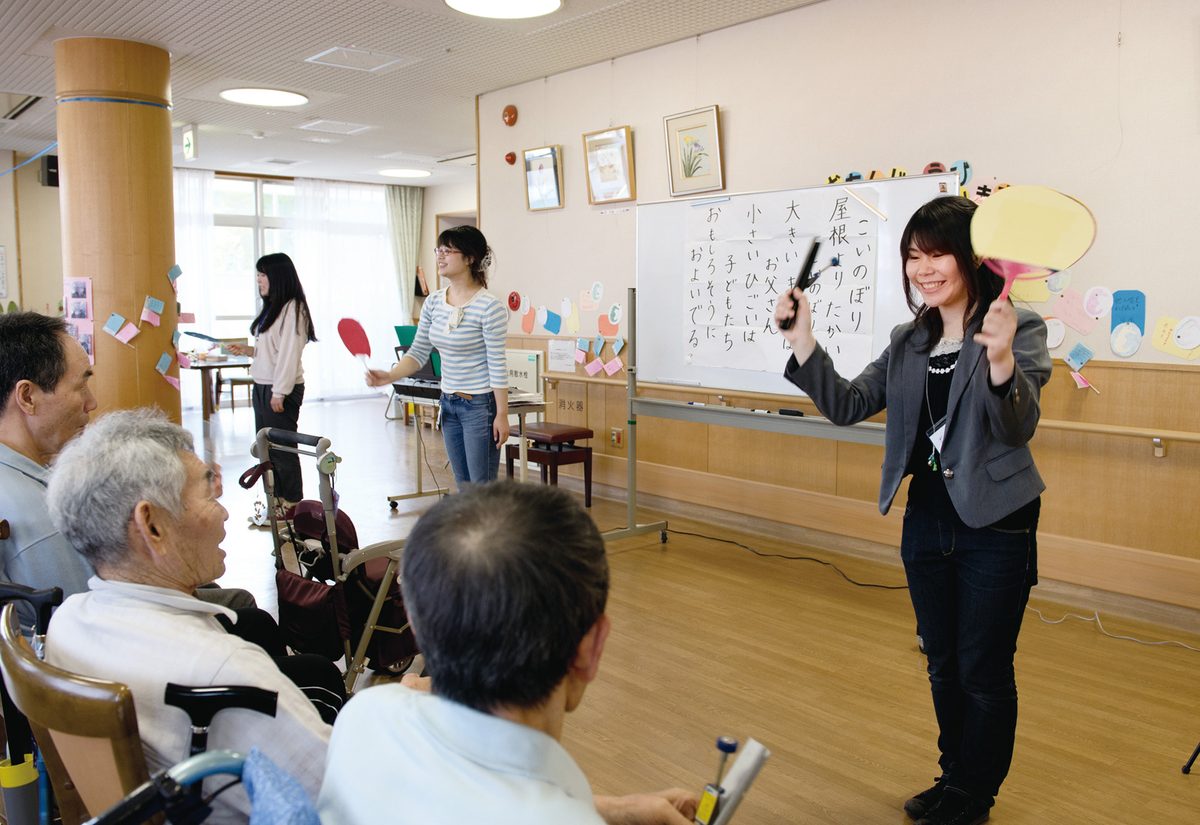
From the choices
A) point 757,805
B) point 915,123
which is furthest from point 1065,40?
point 757,805

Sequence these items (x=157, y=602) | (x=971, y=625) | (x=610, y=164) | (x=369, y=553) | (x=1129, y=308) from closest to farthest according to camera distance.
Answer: (x=157, y=602), (x=971, y=625), (x=369, y=553), (x=1129, y=308), (x=610, y=164)

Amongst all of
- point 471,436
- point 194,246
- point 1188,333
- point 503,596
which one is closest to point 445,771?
point 503,596

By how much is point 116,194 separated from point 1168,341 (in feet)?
16.2

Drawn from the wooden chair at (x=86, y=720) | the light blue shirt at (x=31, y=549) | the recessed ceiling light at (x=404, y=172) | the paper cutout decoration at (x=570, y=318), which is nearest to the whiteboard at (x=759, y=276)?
the paper cutout decoration at (x=570, y=318)

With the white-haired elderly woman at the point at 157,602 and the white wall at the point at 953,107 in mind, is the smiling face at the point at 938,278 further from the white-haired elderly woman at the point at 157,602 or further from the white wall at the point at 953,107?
the white wall at the point at 953,107

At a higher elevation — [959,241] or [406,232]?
[406,232]

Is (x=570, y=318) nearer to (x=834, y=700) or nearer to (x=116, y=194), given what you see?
(x=116, y=194)

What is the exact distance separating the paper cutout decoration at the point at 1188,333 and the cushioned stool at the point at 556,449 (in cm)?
314

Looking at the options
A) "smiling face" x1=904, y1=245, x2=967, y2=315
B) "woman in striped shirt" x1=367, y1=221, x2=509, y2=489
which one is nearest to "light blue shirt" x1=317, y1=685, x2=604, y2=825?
"smiling face" x1=904, y1=245, x2=967, y2=315

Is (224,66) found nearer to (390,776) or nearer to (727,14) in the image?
(727,14)

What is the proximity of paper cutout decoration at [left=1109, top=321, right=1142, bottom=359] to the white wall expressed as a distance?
0.03 metres

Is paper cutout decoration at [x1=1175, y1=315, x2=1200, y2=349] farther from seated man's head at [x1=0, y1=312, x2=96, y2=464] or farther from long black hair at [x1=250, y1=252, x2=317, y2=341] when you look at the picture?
long black hair at [x1=250, y1=252, x2=317, y2=341]

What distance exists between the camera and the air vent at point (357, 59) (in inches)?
213

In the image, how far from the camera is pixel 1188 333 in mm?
3393
